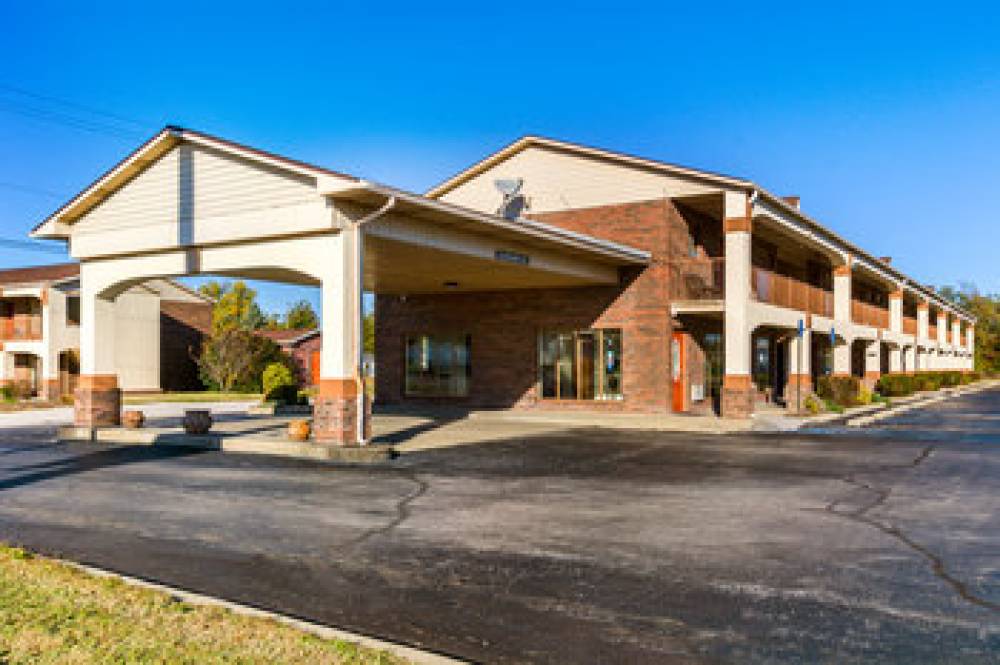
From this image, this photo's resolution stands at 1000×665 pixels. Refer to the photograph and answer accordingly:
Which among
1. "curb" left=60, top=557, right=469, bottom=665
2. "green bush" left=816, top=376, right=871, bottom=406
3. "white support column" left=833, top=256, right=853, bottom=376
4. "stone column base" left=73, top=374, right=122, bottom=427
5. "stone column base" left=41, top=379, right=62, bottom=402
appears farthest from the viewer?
"stone column base" left=41, top=379, right=62, bottom=402

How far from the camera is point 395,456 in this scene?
14703mm

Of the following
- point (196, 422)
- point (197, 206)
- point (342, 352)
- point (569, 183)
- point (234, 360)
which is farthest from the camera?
point (234, 360)

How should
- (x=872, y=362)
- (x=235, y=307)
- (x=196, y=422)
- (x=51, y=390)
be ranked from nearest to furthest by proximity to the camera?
(x=196, y=422) < (x=51, y=390) < (x=872, y=362) < (x=235, y=307)

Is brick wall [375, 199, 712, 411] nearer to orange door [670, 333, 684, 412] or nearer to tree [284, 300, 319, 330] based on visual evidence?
orange door [670, 333, 684, 412]

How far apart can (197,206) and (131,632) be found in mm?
13633

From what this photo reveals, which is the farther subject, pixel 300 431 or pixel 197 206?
pixel 197 206

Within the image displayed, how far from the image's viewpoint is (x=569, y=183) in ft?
83.2

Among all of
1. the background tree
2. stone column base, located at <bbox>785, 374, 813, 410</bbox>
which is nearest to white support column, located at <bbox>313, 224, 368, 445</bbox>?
stone column base, located at <bbox>785, 374, 813, 410</bbox>

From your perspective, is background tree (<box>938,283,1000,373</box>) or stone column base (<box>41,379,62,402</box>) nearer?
stone column base (<box>41,379,62,402</box>)

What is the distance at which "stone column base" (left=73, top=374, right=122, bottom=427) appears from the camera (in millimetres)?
18797

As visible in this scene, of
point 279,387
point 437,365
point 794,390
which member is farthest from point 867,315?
point 279,387

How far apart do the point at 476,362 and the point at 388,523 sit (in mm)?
18008

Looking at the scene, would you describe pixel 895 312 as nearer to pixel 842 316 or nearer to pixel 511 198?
pixel 842 316

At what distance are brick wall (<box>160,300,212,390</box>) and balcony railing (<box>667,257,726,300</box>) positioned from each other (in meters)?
31.5
